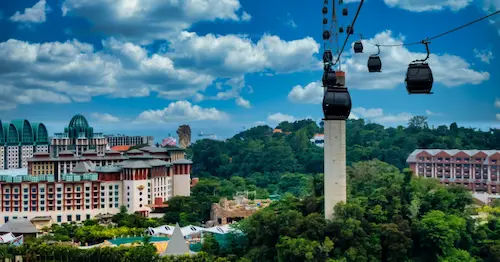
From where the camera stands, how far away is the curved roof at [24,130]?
68.9m

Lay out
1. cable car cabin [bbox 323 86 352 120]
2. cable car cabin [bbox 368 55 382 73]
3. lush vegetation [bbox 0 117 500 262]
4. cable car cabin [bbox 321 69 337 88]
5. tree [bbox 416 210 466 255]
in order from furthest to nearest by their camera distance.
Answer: tree [bbox 416 210 466 255], lush vegetation [bbox 0 117 500 262], cable car cabin [bbox 321 69 337 88], cable car cabin [bbox 368 55 382 73], cable car cabin [bbox 323 86 352 120]

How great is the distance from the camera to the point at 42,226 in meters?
34.9

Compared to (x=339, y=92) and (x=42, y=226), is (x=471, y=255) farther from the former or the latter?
(x=42, y=226)

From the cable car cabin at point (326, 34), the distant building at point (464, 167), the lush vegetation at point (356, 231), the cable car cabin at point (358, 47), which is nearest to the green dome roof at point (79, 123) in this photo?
the lush vegetation at point (356, 231)

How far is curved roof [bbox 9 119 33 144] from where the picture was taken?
68.9 metres

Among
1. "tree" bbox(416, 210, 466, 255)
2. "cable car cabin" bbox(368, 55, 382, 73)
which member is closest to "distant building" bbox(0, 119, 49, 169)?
"tree" bbox(416, 210, 466, 255)

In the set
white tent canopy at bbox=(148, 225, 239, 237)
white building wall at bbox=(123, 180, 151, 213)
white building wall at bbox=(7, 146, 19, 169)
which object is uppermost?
white building wall at bbox=(7, 146, 19, 169)

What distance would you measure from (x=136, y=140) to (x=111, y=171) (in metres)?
41.8

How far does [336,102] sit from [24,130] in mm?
67017

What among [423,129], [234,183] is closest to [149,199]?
[234,183]

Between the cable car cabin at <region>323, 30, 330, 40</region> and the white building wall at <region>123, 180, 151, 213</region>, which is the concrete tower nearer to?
the cable car cabin at <region>323, 30, 330, 40</region>

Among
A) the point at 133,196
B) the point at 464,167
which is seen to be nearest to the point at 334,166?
the point at 133,196

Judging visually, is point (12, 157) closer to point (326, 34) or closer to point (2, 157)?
point (2, 157)

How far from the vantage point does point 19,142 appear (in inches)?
2707
